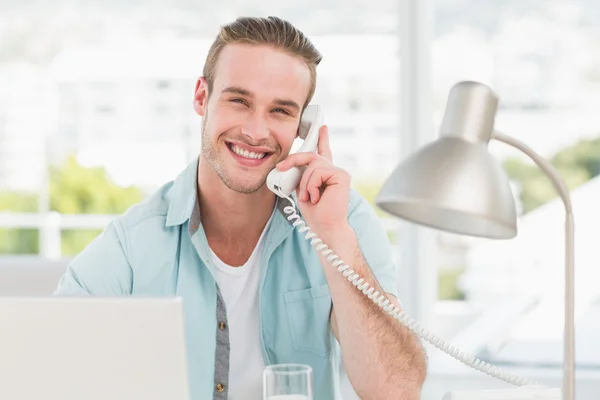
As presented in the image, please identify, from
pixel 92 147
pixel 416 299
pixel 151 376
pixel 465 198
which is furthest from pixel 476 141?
A: pixel 92 147

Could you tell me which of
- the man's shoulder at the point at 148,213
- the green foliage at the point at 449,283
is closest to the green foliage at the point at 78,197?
the green foliage at the point at 449,283

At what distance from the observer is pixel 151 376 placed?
3.59 feet

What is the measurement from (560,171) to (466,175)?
241cm

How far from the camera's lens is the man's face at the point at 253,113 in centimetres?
217

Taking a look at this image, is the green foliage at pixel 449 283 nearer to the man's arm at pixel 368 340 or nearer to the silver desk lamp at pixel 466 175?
the man's arm at pixel 368 340

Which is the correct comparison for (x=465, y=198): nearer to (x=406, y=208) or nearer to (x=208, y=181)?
(x=406, y=208)

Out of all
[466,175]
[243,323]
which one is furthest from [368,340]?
[466,175]

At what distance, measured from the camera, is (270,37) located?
7.25ft

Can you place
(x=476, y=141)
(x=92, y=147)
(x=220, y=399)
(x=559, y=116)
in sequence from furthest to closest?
(x=92, y=147) < (x=559, y=116) < (x=220, y=399) < (x=476, y=141)

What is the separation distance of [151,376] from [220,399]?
3.12 ft

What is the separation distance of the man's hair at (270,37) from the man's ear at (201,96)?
0.06 m

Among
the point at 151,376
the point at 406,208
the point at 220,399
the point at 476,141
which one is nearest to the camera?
the point at 151,376

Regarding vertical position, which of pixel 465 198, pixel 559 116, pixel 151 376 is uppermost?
pixel 559 116

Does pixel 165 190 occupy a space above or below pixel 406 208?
above
